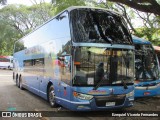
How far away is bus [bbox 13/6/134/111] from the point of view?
9078 millimetres

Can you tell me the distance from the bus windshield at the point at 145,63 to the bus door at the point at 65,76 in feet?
12.8

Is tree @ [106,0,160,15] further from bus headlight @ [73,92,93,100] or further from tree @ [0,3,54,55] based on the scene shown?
tree @ [0,3,54,55]

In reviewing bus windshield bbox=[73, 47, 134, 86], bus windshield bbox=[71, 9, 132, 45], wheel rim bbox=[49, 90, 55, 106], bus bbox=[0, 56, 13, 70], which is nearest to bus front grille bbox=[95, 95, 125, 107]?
bus windshield bbox=[73, 47, 134, 86]

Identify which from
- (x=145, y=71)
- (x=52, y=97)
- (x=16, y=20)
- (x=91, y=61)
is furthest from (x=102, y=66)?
(x=16, y=20)

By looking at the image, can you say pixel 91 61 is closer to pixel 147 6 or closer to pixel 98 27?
pixel 98 27

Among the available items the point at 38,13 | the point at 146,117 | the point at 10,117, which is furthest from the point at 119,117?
the point at 38,13

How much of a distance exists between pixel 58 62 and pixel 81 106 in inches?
84.6

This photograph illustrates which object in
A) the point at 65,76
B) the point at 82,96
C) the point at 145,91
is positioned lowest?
the point at 145,91

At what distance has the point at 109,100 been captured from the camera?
930 cm

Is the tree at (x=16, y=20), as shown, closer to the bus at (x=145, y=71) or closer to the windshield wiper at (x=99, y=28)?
the bus at (x=145, y=71)

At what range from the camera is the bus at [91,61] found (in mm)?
9078

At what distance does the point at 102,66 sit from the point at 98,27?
1.33 meters

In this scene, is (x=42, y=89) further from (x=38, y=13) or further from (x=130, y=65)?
(x=38, y=13)

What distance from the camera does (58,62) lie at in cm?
1055
